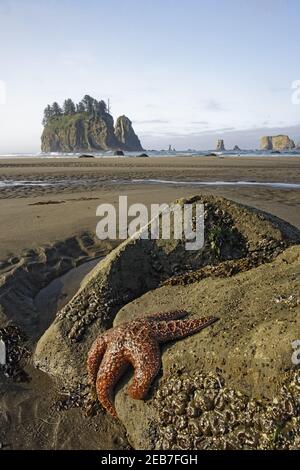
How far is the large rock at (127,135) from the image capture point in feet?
465

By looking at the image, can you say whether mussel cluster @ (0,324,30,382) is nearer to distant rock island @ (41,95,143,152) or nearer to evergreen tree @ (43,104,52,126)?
distant rock island @ (41,95,143,152)

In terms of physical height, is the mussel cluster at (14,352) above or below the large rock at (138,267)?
below

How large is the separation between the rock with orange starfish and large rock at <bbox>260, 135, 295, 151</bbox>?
13255cm

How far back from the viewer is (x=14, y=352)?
570cm

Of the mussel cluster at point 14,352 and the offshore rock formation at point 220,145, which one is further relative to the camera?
the offshore rock formation at point 220,145

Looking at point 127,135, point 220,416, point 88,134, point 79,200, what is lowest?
point 220,416

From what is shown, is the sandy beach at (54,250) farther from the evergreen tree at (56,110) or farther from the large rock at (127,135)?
the evergreen tree at (56,110)

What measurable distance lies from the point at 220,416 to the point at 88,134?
434ft

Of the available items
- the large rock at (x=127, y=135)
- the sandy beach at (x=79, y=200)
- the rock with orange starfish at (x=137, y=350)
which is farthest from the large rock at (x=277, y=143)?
the rock with orange starfish at (x=137, y=350)

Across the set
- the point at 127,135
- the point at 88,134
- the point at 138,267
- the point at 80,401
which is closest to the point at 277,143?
the point at 127,135

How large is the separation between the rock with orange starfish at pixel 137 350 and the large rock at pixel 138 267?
68 cm

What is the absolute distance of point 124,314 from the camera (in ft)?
18.8

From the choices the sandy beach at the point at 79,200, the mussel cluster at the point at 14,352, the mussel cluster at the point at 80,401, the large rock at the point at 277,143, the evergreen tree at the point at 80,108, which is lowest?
the mussel cluster at the point at 80,401

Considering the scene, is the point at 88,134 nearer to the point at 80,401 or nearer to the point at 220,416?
the point at 80,401
